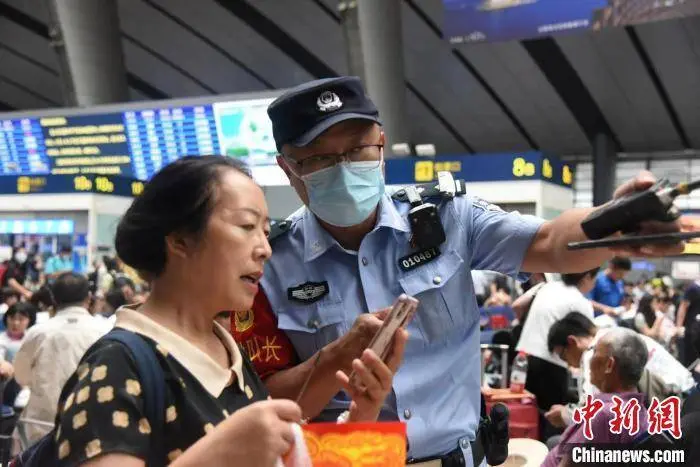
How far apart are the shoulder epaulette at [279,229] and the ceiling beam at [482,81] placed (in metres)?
19.3

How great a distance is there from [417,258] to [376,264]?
96 millimetres

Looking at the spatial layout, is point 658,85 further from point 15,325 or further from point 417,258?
point 417,258

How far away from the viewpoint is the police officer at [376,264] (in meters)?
1.64

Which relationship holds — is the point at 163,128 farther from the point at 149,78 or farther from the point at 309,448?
the point at 149,78

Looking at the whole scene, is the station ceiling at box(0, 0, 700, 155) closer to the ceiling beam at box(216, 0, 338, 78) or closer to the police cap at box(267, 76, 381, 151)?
the ceiling beam at box(216, 0, 338, 78)

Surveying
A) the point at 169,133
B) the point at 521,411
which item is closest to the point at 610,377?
the point at 521,411

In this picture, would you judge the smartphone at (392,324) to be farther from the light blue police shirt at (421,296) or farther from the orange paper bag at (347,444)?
the light blue police shirt at (421,296)

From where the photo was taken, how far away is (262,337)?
1721 mm

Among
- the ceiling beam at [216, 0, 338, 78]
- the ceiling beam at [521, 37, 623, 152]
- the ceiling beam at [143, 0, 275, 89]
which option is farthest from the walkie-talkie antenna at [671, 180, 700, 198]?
the ceiling beam at [143, 0, 275, 89]

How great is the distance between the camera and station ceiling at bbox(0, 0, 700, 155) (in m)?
19.6

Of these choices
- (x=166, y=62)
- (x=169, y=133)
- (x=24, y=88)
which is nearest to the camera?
(x=169, y=133)

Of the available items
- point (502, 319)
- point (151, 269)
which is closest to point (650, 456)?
point (151, 269)

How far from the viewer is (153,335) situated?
1.09m

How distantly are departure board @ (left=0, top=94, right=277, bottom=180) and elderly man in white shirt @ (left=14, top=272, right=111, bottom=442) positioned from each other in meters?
5.77
